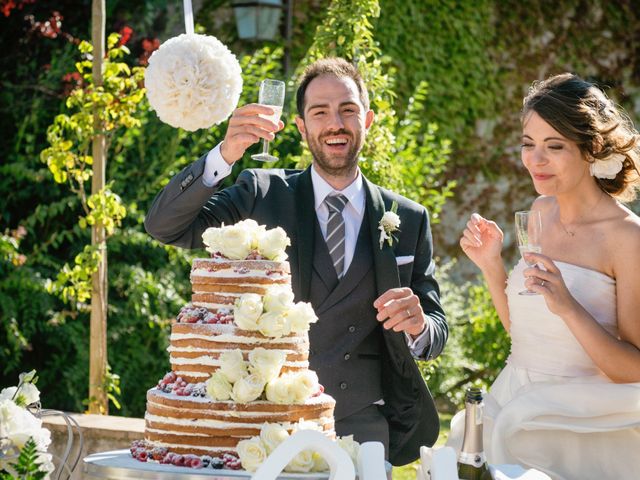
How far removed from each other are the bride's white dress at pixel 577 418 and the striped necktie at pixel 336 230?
0.83 metres

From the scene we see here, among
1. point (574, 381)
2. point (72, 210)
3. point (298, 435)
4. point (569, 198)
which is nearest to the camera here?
point (298, 435)

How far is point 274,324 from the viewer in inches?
118

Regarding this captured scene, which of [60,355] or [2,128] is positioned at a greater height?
[2,128]

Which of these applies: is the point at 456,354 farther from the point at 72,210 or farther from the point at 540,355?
the point at 540,355

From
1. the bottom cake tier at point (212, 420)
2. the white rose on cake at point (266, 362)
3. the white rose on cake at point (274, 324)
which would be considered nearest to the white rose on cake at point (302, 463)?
the bottom cake tier at point (212, 420)

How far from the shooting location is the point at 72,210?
7605 millimetres

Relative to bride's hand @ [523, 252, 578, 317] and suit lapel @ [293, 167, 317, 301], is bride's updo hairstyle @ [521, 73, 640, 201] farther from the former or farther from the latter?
suit lapel @ [293, 167, 317, 301]

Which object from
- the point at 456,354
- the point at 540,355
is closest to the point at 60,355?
the point at 456,354

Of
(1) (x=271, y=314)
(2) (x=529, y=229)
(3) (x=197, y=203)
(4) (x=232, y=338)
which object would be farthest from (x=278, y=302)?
(2) (x=529, y=229)

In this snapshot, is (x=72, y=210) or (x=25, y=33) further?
(x=25, y=33)

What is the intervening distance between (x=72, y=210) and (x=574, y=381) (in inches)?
186

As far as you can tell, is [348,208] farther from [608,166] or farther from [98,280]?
[98,280]

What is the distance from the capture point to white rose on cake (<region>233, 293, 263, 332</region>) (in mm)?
2994

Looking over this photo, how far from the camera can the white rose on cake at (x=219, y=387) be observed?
294 cm
